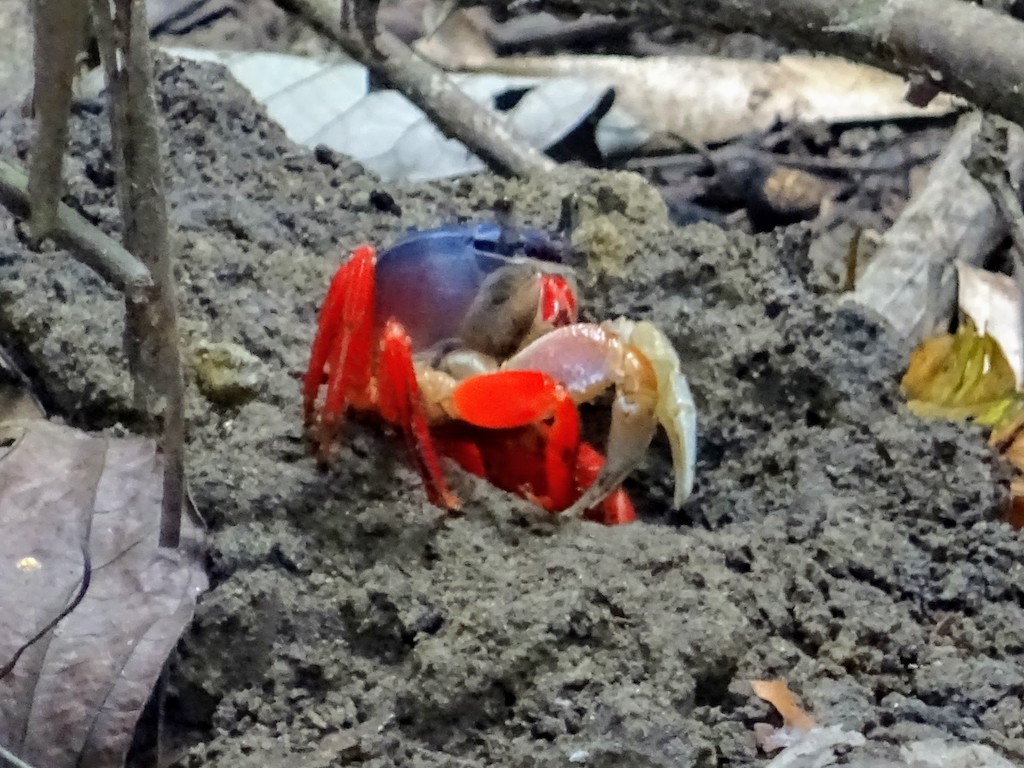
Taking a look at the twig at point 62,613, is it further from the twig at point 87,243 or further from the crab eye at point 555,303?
the crab eye at point 555,303

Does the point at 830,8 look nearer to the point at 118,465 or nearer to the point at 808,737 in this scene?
the point at 808,737

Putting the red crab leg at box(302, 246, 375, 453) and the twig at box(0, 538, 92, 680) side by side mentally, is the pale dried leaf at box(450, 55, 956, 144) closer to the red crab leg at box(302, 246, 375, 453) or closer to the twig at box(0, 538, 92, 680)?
the red crab leg at box(302, 246, 375, 453)

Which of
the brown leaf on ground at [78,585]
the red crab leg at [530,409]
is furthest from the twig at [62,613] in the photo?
the red crab leg at [530,409]

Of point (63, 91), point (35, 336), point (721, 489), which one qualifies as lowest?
point (721, 489)

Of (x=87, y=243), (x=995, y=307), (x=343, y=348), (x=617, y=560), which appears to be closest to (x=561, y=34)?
(x=995, y=307)

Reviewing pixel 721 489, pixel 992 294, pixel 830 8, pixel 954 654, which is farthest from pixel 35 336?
pixel 992 294

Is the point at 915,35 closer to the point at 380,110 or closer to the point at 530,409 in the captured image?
the point at 530,409
